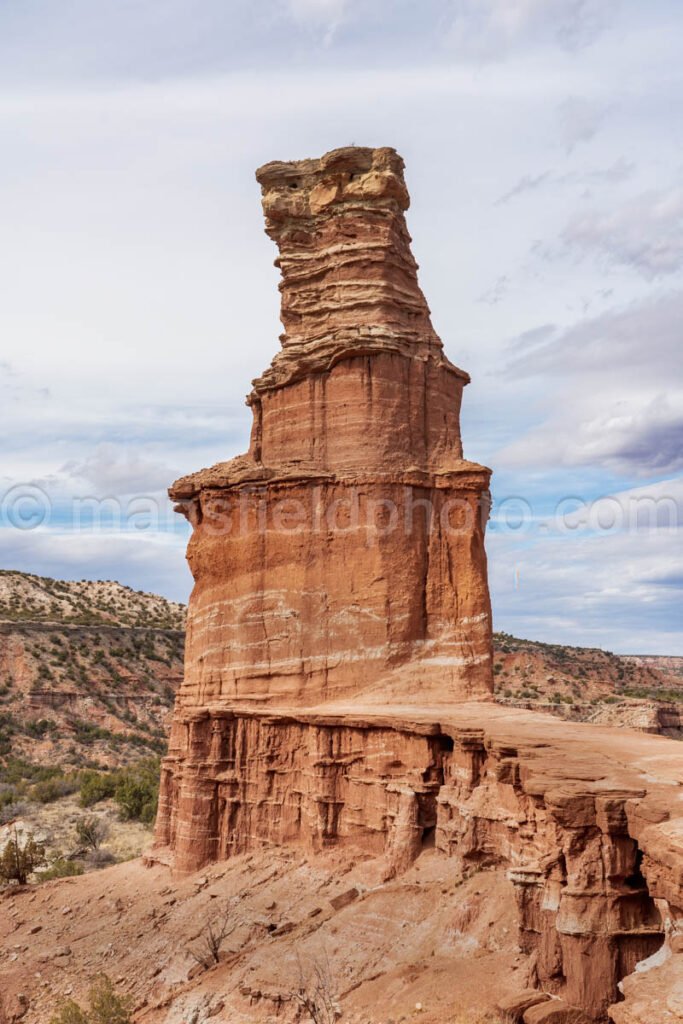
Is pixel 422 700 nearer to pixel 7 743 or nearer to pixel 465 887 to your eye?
pixel 465 887

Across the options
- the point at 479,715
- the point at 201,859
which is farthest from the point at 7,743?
the point at 479,715

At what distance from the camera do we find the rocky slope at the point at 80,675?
60.4 meters

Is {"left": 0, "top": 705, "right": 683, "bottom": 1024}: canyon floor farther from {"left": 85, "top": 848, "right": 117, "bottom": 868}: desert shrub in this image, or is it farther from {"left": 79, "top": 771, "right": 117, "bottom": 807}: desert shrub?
{"left": 79, "top": 771, "right": 117, "bottom": 807}: desert shrub

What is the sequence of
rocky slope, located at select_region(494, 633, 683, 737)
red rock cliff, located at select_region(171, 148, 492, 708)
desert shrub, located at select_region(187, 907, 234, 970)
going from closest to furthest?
desert shrub, located at select_region(187, 907, 234, 970)
red rock cliff, located at select_region(171, 148, 492, 708)
rocky slope, located at select_region(494, 633, 683, 737)

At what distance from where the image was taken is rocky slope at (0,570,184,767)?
2377 inches

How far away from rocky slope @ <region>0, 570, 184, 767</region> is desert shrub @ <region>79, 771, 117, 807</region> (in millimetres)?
9961

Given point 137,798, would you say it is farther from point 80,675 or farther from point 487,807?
point 487,807

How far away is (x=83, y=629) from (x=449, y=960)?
214ft

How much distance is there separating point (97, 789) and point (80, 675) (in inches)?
972

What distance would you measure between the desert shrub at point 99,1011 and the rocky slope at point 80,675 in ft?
130

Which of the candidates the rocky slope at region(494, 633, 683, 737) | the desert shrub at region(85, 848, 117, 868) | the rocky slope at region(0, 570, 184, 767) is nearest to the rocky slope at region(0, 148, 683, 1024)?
the desert shrub at region(85, 848, 117, 868)

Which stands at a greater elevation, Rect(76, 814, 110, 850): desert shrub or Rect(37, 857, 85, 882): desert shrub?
Rect(76, 814, 110, 850): desert shrub

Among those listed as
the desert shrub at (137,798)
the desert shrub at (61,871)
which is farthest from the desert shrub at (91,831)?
the desert shrub at (61,871)

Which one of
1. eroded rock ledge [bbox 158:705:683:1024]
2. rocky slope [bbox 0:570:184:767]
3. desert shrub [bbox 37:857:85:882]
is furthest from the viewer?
rocky slope [bbox 0:570:184:767]
